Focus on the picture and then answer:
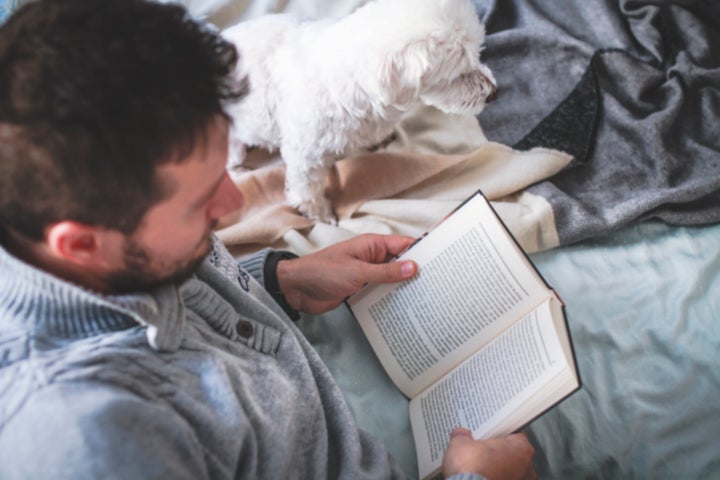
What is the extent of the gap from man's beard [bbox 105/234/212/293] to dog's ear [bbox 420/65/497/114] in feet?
2.59

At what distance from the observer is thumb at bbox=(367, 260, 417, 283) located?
39.2 inches

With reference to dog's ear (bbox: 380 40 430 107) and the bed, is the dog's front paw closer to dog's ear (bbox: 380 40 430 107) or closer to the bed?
the bed

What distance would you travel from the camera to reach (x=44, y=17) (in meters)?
0.51

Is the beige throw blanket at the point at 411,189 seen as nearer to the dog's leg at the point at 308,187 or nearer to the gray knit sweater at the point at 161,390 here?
the dog's leg at the point at 308,187

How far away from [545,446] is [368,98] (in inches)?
29.7

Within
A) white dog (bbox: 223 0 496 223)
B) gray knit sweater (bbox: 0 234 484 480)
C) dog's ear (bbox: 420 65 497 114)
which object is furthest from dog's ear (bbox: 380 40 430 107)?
gray knit sweater (bbox: 0 234 484 480)

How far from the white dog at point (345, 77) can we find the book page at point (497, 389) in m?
0.54

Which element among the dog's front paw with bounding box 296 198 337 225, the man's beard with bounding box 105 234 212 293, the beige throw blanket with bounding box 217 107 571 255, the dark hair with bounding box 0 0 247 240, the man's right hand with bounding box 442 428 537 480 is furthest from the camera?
the dog's front paw with bounding box 296 198 337 225

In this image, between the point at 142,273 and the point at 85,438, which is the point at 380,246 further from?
the point at 85,438

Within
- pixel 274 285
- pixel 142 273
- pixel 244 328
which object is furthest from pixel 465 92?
pixel 142 273

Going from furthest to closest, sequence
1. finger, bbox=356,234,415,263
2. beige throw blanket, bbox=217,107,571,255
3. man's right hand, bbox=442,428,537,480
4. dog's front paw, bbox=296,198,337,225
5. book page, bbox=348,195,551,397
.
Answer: dog's front paw, bbox=296,198,337,225 → beige throw blanket, bbox=217,107,571,255 → finger, bbox=356,234,415,263 → book page, bbox=348,195,551,397 → man's right hand, bbox=442,428,537,480

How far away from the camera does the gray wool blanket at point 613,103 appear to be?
1.23 metres

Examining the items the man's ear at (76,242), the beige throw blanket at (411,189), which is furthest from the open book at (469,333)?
the man's ear at (76,242)

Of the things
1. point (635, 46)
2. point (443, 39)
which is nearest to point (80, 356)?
point (443, 39)
